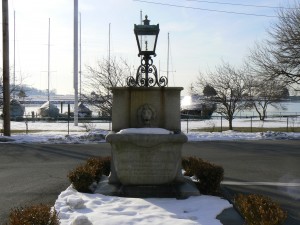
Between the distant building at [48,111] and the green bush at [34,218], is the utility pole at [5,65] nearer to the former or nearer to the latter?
the green bush at [34,218]

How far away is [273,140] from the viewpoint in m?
21.5

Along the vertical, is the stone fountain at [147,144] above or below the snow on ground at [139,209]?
above

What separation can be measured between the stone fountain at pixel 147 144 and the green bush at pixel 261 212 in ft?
6.73

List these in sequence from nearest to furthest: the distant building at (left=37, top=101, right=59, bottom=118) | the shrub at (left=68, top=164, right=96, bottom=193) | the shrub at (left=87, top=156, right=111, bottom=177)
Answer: the shrub at (left=68, top=164, right=96, bottom=193) < the shrub at (left=87, top=156, right=111, bottom=177) < the distant building at (left=37, top=101, right=59, bottom=118)

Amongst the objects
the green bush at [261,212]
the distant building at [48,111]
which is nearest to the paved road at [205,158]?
the green bush at [261,212]

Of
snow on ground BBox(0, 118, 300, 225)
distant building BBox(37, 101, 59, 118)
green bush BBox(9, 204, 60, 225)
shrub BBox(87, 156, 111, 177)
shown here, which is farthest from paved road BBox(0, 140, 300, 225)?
distant building BBox(37, 101, 59, 118)

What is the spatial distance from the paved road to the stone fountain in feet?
4.33

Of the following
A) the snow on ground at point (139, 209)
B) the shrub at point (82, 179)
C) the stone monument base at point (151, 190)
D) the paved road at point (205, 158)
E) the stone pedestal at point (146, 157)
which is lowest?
the paved road at point (205, 158)

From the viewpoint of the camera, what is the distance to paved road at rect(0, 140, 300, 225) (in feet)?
A: 27.0

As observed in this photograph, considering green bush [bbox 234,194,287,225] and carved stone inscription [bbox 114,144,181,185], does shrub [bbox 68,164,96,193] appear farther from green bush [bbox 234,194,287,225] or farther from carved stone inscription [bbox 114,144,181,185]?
green bush [bbox 234,194,287,225]

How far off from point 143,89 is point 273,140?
14.9 metres

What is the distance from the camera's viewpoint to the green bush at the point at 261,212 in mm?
4824

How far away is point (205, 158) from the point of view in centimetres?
1436

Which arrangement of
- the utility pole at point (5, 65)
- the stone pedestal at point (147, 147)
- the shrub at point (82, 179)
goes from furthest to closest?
the utility pole at point (5, 65) < the shrub at point (82, 179) < the stone pedestal at point (147, 147)
